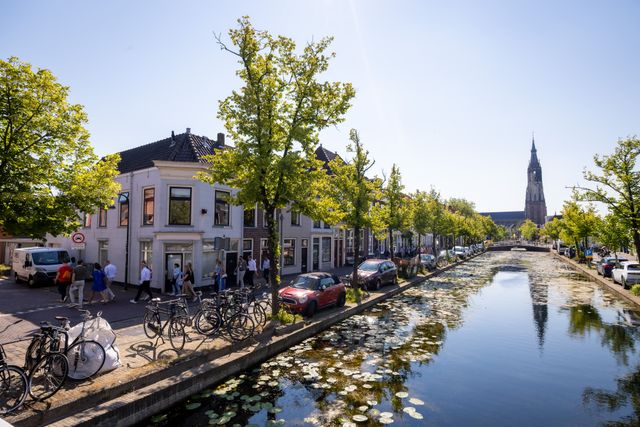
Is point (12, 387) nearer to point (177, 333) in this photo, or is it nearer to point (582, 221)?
point (177, 333)

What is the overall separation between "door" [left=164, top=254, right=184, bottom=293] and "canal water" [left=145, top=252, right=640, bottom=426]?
33.3ft

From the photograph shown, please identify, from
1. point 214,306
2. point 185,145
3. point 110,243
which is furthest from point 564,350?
point 110,243

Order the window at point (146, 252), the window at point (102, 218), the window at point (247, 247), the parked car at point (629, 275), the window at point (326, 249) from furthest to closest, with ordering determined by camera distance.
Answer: the window at point (326, 249) → the window at point (102, 218) → the window at point (247, 247) → the parked car at point (629, 275) → the window at point (146, 252)

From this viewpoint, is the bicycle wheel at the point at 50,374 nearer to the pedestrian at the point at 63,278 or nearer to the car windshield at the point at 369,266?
the pedestrian at the point at 63,278

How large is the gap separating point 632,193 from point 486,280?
10837 mm

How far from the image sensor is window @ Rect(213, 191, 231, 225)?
20.7 meters

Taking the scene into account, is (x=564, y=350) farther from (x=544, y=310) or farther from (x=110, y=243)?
(x=110, y=243)

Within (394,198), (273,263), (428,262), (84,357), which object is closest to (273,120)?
(273,263)

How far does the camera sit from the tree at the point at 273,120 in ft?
38.8

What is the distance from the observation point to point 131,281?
2022 centimetres

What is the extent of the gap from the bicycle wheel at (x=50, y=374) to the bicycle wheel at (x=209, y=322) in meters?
3.90

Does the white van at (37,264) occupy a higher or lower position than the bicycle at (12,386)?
higher

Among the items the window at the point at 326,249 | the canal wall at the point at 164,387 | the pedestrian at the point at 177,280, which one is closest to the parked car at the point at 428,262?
the window at the point at 326,249

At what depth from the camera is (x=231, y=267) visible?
21578 millimetres
